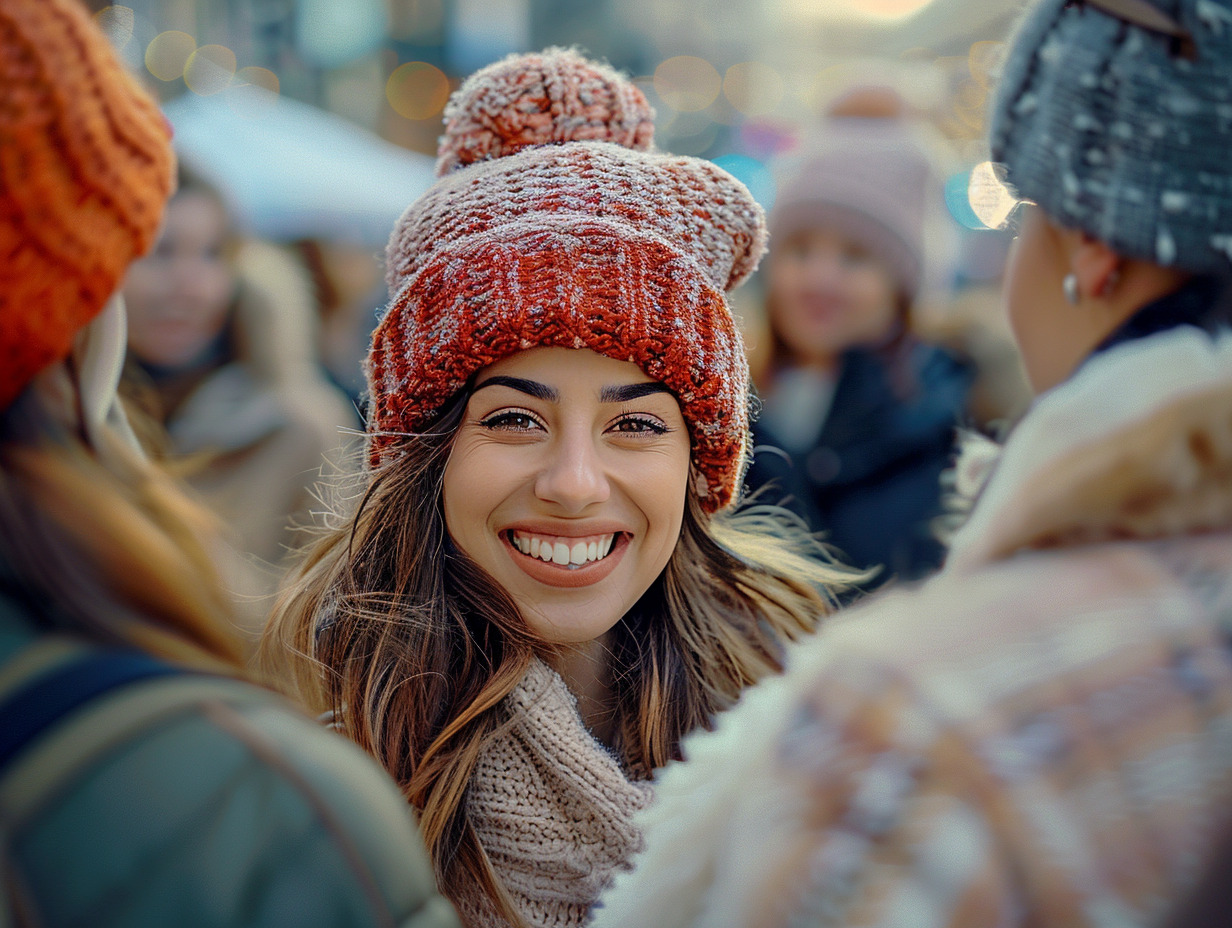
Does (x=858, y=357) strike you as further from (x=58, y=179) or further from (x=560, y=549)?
(x=58, y=179)

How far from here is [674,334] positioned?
176cm

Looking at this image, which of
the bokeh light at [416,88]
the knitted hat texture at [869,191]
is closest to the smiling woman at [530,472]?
the knitted hat texture at [869,191]

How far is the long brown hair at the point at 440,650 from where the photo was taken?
1.80m

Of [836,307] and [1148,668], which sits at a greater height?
[1148,668]

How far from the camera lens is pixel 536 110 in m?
1.93

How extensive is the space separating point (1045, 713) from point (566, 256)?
115 cm

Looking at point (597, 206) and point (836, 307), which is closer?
point (597, 206)

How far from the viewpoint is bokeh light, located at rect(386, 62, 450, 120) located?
16969 mm

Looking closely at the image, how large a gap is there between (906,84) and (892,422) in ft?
5.09

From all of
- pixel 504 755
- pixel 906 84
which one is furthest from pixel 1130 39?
pixel 906 84

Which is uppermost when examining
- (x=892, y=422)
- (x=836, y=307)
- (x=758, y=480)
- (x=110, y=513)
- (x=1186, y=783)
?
(x=110, y=513)

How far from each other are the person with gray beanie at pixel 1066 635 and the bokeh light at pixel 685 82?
76.4 ft

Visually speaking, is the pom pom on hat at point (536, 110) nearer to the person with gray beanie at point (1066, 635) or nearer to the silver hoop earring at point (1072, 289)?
the person with gray beanie at point (1066, 635)

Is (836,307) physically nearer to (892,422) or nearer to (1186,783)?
(892,422)
